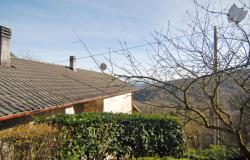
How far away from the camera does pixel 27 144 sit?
653 cm

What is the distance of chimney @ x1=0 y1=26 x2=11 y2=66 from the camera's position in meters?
15.1

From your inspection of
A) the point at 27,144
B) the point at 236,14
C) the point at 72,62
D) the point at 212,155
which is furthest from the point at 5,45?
the point at 72,62

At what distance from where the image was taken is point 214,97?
6637mm

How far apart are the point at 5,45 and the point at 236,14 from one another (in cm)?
1233

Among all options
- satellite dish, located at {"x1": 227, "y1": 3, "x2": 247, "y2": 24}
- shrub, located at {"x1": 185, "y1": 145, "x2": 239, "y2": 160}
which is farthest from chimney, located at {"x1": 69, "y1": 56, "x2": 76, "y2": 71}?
satellite dish, located at {"x1": 227, "y1": 3, "x2": 247, "y2": 24}

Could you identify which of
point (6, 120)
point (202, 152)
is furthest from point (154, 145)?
point (6, 120)

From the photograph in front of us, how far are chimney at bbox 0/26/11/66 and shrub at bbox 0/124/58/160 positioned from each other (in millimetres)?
8681

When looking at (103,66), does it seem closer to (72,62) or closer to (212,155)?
(212,155)

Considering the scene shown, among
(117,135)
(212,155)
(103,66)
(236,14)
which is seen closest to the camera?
(236,14)

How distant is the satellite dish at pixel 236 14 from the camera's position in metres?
5.22

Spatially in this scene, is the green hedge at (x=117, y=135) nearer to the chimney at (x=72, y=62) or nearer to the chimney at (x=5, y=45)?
the chimney at (x=5, y=45)

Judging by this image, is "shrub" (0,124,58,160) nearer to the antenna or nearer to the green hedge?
the green hedge

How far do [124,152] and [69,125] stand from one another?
2454 mm

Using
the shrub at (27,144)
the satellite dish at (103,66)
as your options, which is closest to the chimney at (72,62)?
the shrub at (27,144)
